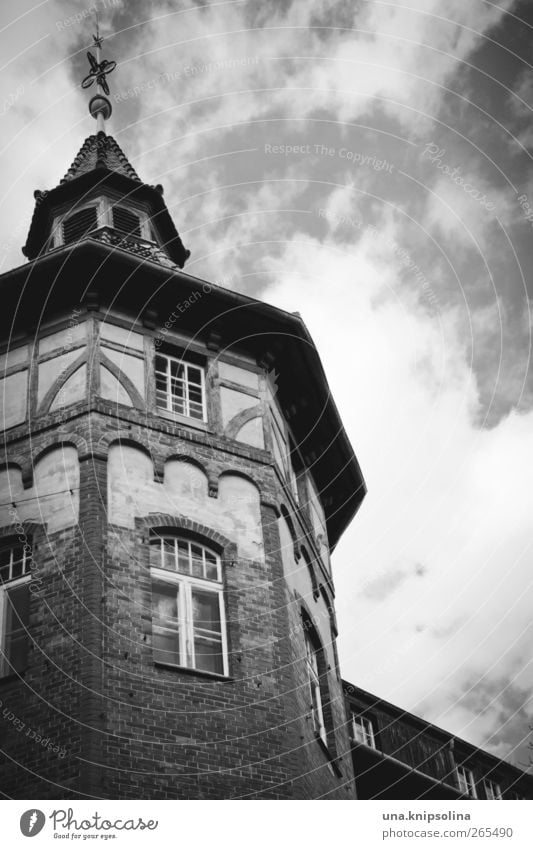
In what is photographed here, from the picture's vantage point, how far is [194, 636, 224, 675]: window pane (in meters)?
16.8

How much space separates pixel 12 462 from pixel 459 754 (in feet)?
71.8

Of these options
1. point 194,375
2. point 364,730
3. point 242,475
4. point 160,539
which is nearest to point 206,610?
point 160,539

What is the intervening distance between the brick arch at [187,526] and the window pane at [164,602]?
0.99m

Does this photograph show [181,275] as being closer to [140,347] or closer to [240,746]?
[140,347]

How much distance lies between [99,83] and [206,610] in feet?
53.1

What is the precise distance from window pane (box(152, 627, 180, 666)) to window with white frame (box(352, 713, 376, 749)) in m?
15.3

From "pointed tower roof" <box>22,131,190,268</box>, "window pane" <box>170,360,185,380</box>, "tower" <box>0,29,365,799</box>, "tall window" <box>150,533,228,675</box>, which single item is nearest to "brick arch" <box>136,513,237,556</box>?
"tower" <box>0,29,365,799</box>

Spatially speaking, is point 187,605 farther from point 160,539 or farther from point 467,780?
point 467,780

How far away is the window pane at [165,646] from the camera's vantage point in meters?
16.5

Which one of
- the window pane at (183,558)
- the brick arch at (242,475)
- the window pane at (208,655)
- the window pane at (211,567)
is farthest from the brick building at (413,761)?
the window pane at (183,558)

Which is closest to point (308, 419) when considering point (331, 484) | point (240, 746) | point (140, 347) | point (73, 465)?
point (331, 484)

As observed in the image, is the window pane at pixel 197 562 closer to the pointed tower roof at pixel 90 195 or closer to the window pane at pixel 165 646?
the window pane at pixel 165 646

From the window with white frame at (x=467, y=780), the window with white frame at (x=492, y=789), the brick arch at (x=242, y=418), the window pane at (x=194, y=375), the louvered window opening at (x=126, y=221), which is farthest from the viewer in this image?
the window with white frame at (x=492, y=789)

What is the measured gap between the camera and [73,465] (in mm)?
18141
